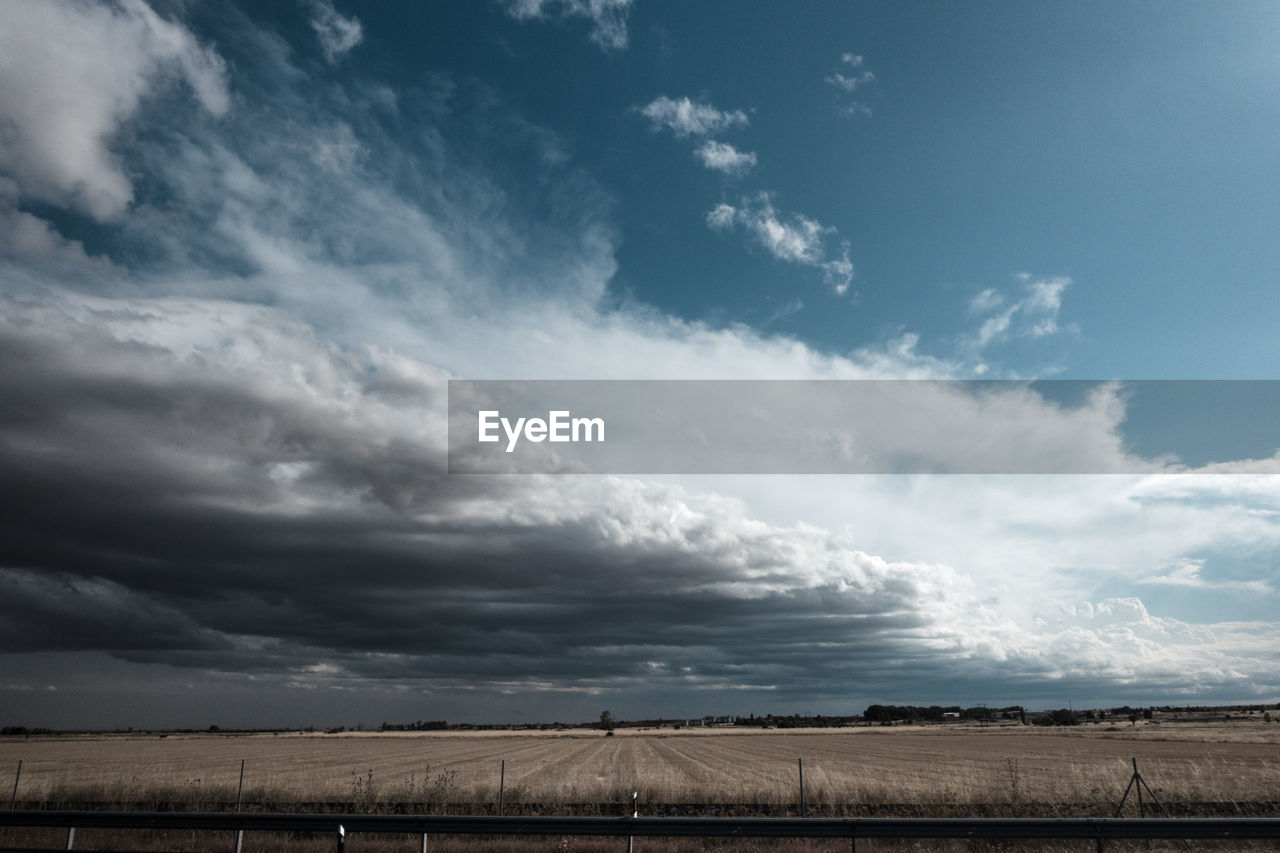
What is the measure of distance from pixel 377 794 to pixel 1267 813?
3021 cm

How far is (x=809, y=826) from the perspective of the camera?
1485 centimetres

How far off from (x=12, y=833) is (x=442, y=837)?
12.5m

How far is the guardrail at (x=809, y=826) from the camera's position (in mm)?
14406

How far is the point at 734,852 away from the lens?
16844 millimetres

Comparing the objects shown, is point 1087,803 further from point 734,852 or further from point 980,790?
point 734,852

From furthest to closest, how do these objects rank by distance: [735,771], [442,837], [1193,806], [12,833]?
[735,771]
[1193,806]
[12,833]
[442,837]

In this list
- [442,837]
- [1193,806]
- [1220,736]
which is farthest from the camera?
[1220,736]

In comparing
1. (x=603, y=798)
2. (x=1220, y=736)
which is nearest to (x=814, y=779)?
(x=603, y=798)

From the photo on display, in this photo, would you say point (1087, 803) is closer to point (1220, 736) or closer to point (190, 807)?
point (190, 807)

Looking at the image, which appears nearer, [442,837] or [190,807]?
[442,837]

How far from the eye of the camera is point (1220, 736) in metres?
97.4

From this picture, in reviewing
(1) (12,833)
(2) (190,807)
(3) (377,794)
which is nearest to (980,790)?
(3) (377,794)

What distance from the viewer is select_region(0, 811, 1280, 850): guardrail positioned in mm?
14406

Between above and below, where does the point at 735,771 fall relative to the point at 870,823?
below
